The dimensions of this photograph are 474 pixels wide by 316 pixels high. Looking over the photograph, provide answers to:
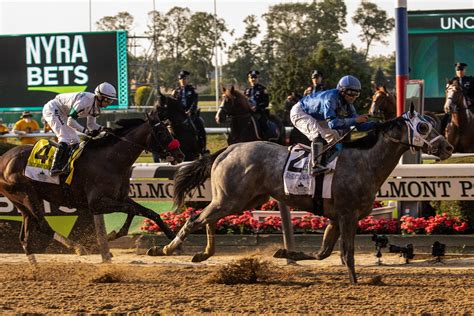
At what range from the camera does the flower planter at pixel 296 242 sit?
398 inches

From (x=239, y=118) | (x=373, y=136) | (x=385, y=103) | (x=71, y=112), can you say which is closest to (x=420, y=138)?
(x=373, y=136)

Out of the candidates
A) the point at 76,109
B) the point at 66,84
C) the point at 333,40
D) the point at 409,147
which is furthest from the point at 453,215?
the point at 333,40

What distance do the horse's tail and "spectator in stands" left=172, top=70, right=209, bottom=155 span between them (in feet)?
20.8

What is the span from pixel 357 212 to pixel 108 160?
2.72 m

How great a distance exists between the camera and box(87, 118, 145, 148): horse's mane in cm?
970

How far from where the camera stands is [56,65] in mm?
21469

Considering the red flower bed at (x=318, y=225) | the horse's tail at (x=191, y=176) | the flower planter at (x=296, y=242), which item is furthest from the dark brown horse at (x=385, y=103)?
the horse's tail at (x=191, y=176)

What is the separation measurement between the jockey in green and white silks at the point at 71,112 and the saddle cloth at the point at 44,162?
0.09 m

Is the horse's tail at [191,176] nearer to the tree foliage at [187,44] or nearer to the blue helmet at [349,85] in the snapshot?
the blue helmet at [349,85]

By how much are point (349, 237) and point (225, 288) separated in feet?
3.81

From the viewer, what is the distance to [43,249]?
421 inches

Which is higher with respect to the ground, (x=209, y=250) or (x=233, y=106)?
(x=233, y=106)

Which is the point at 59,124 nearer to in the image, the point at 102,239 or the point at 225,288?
the point at 102,239

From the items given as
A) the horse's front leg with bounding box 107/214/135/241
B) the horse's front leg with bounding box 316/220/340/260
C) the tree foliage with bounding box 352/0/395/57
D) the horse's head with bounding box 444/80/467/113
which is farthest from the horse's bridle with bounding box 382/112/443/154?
the tree foliage with bounding box 352/0/395/57
